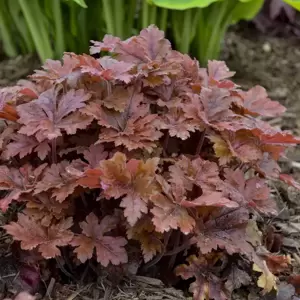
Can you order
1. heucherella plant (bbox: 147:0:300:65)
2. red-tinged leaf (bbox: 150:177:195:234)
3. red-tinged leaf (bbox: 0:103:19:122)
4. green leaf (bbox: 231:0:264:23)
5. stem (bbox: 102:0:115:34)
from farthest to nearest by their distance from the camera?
A: 1. green leaf (bbox: 231:0:264:23)
2. heucherella plant (bbox: 147:0:300:65)
3. stem (bbox: 102:0:115:34)
4. red-tinged leaf (bbox: 0:103:19:122)
5. red-tinged leaf (bbox: 150:177:195:234)

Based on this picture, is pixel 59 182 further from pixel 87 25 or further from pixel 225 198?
pixel 87 25

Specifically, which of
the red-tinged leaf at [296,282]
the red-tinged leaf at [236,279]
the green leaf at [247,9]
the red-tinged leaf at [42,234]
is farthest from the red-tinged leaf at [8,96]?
the green leaf at [247,9]

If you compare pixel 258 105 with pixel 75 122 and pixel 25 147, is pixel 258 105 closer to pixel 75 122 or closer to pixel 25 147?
pixel 75 122

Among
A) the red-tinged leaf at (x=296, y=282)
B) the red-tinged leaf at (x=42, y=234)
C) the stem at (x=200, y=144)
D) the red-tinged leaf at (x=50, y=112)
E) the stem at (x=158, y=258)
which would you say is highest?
the red-tinged leaf at (x=50, y=112)

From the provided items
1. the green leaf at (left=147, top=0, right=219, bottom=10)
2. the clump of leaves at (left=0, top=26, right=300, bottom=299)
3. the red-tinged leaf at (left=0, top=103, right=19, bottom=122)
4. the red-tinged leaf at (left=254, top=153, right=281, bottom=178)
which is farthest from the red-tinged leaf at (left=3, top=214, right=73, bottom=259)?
the green leaf at (left=147, top=0, right=219, bottom=10)

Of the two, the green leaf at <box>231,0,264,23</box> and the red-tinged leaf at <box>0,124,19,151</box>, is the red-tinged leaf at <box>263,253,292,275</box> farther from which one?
the green leaf at <box>231,0,264,23</box>

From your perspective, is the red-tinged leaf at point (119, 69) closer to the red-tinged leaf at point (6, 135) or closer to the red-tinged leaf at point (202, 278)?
the red-tinged leaf at point (6, 135)

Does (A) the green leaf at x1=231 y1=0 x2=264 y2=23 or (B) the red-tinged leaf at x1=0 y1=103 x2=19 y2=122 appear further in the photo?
(A) the green leaf at x1=231 y1=0 x2=264 y2=23

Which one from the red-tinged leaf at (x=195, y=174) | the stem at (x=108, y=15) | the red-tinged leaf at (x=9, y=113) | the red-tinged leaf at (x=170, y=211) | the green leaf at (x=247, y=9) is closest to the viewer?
the red-tinged leaf at (x=170, y=211)
